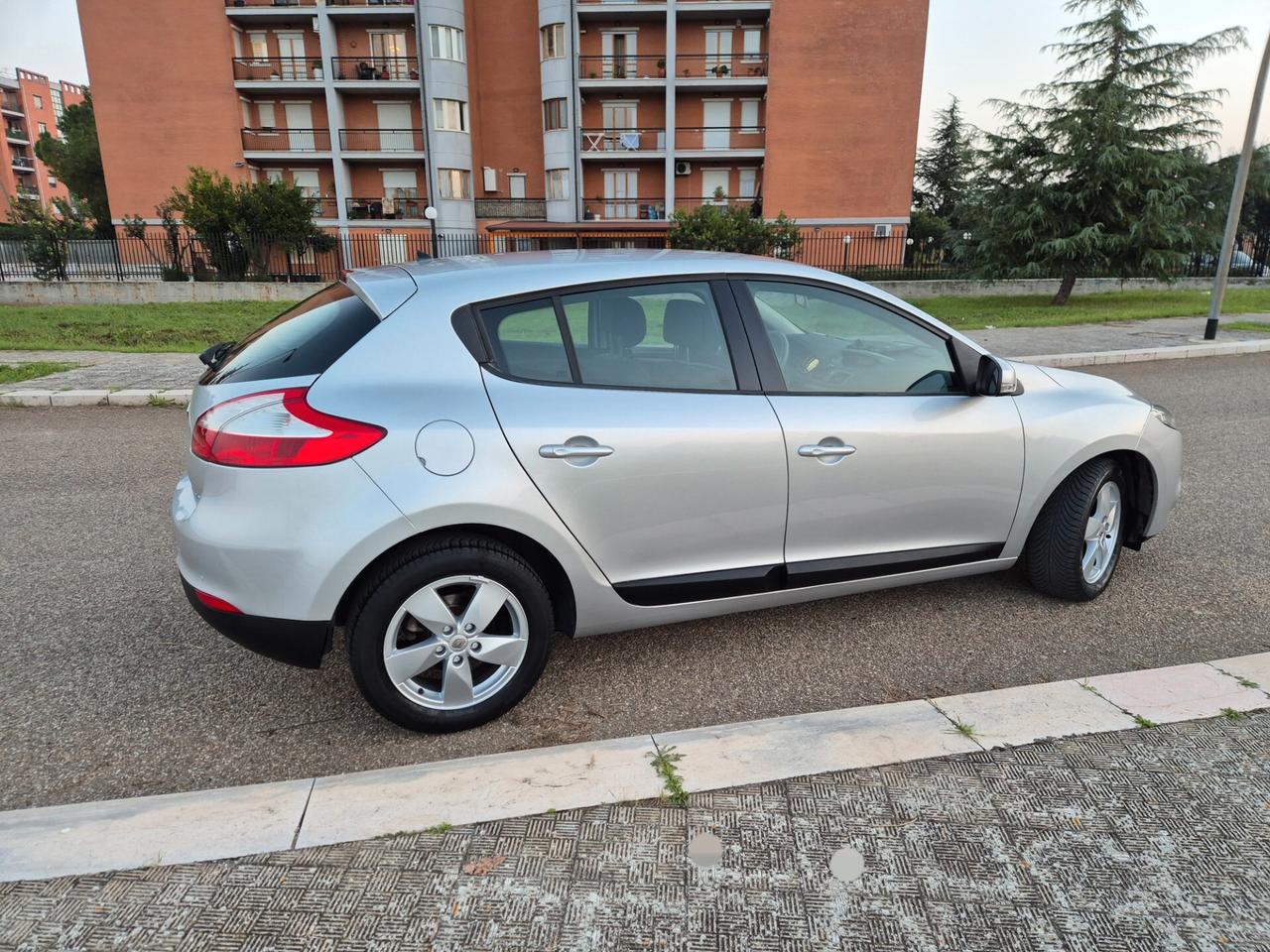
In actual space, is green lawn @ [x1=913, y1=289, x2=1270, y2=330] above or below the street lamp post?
below

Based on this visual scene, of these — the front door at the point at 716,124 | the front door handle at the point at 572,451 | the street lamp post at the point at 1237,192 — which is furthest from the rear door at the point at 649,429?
the front door at the point at 716,124

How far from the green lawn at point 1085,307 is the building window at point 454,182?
926 inches

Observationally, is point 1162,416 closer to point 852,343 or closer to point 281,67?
point 852,343

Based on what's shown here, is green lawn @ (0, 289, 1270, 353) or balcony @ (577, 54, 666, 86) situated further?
balcony @ (577, 54, 666, 86)

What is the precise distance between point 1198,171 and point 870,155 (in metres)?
18.6

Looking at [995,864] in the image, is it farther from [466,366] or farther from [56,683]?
[56,683]

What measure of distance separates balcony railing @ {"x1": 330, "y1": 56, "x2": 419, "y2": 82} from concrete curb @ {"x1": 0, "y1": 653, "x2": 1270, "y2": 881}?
1617 inches

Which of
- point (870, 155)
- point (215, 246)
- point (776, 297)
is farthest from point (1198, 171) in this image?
point (215, 246)

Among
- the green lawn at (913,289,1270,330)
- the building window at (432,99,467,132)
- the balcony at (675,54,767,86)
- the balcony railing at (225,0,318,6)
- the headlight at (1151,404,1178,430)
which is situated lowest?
the green lawn at (913,289,1270,330)

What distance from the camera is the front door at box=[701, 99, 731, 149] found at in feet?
125

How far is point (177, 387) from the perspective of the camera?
9.23 metres

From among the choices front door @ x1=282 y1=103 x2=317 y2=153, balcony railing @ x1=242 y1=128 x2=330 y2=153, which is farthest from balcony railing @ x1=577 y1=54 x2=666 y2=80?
front door @ x1=282 y1=103 x2=317 y2=153

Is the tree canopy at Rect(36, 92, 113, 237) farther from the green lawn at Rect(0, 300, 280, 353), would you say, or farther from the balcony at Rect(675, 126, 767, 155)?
the green lawn at Rect(0, 300, 280, 353)

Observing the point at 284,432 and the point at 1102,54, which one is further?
the point at 1102,54
